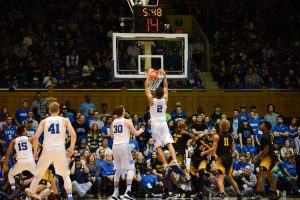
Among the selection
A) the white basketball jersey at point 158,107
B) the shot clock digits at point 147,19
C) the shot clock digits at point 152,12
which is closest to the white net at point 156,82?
the shot clock digits at point 147,19

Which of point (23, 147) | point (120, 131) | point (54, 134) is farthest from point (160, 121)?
point (23, 147)

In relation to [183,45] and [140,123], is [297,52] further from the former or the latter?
[183,45]

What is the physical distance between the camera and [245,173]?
2281 centimetres

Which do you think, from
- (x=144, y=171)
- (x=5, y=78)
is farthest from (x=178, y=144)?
(x=5, y=78)

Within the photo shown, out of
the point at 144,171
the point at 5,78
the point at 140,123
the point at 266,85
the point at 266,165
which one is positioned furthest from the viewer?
the point at 266,85

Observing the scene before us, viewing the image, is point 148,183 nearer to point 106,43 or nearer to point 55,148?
point 55,148

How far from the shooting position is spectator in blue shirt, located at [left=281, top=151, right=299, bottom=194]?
2348cm

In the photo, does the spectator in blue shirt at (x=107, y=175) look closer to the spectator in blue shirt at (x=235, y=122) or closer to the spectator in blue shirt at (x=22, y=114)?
the spectator in blue shirt at (x=22, y=114)

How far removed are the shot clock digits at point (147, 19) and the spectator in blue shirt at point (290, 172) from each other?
7.09m

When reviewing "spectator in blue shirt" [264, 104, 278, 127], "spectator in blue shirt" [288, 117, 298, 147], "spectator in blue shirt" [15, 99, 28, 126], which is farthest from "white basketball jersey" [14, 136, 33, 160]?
"spectator in blue shirt" [264, 104, 278, 127]

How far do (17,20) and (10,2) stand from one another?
1179 millimetres

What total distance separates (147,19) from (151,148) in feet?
18.3

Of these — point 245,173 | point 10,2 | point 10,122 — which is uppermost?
point 10,2

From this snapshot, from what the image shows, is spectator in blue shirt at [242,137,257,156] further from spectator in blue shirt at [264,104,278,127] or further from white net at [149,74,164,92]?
white net at [149,74,164,92]
